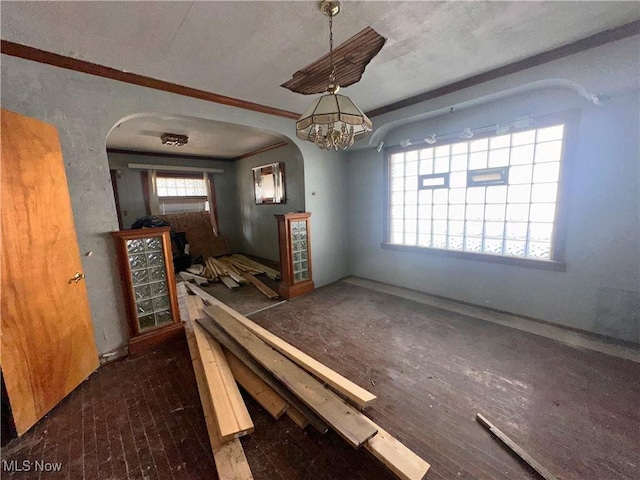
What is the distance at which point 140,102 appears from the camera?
238 centimetres

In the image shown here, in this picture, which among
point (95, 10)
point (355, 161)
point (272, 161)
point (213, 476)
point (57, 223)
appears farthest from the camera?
point (272, 161)

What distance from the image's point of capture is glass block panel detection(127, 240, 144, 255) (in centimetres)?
239

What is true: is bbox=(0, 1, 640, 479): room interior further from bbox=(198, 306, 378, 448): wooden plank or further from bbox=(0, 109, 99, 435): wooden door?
bbox=(198, 306, 378, 448): wooden plank

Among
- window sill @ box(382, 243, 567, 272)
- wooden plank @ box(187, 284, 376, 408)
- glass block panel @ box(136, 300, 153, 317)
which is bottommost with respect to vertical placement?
wooden plank @ box(187, 284, 376, 408)

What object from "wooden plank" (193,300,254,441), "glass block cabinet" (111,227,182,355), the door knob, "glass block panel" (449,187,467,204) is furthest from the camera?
"glass block panel" (449,187,467,204)

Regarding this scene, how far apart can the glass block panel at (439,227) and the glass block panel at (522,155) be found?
41.7 inches

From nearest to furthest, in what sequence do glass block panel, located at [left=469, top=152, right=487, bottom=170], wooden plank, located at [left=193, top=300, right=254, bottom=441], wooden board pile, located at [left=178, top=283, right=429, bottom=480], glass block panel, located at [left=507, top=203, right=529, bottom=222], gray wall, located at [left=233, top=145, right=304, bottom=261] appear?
wooden board pile, located at [left=178, top=283, right=429, bottom=480] < wooden plank, located at [left=193, top=300, right=254, bottom=441] < glass block panel, located at [left=507, top=203, right=529, bottom=222] < glass block panel, located at [left=469, top=152, right=487, bottom=170] < gray wall, located at [left=233, top=145, right=304, bottom=261]

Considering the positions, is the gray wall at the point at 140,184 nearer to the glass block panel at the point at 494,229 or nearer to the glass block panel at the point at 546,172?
the glass block panel at the point at 494,229

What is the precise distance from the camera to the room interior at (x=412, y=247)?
1.52m

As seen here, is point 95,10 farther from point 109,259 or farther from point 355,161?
point 355,161

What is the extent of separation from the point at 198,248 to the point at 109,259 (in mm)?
3915

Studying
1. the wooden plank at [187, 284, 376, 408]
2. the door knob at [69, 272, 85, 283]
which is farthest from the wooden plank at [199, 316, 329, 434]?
the door knob at [69, 272, 85, 283]

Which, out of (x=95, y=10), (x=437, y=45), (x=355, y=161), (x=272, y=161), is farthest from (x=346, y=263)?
(x=95, y=10)

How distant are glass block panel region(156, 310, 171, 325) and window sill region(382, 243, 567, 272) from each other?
10.6 ft
